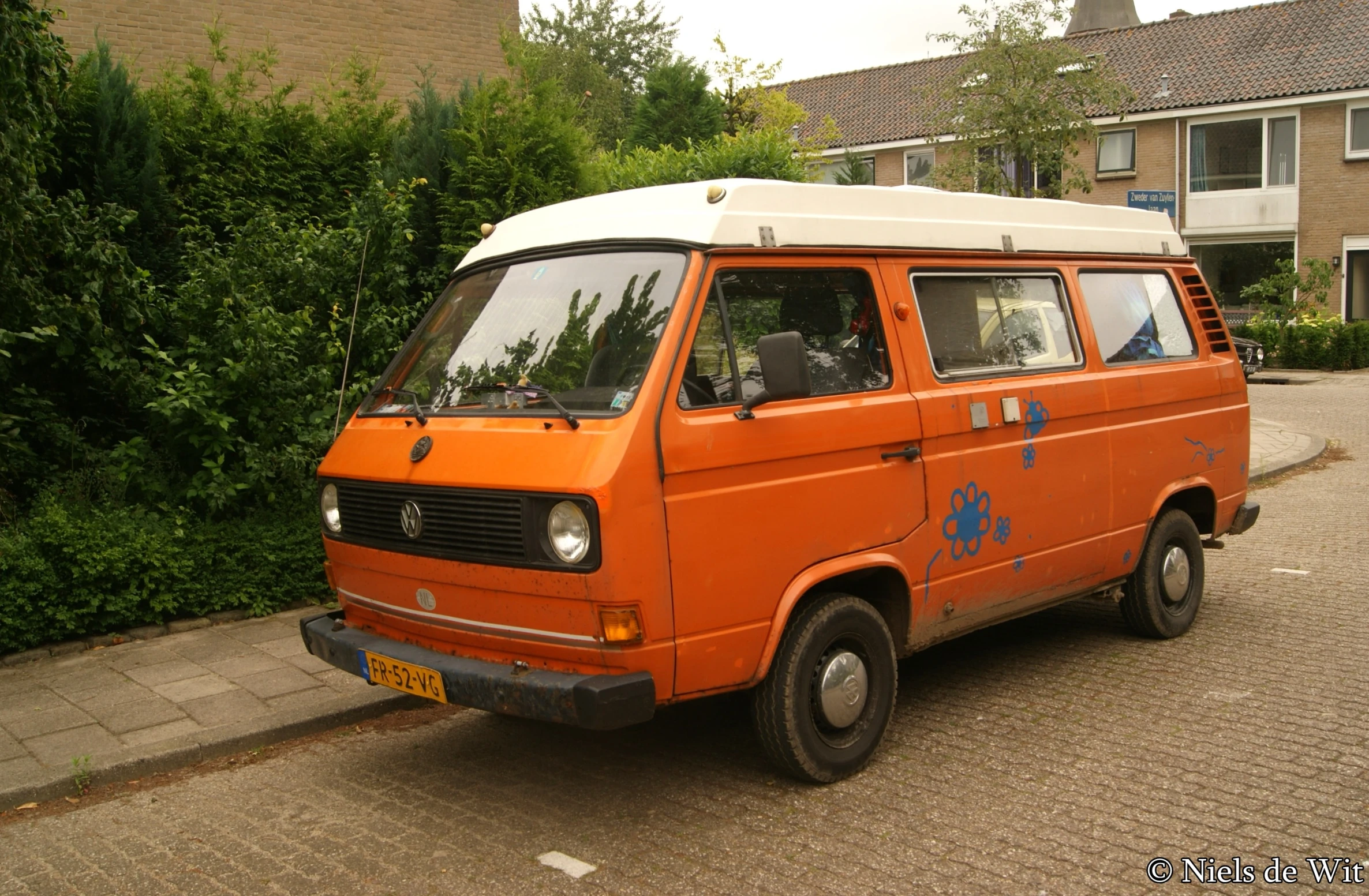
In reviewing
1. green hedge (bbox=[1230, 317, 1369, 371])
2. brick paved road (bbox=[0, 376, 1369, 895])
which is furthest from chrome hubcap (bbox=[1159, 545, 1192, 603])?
green hedge (bbox=[1230, 317, 1369, 371])

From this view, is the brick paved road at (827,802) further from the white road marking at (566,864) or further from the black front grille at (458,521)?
the black front grille at (458,521)

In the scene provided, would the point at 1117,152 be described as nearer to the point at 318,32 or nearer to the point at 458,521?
the point at 318,32

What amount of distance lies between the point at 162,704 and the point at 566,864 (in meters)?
2.75

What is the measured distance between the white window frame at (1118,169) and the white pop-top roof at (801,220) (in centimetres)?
3211

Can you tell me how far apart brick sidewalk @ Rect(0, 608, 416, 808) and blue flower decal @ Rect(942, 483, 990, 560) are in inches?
112

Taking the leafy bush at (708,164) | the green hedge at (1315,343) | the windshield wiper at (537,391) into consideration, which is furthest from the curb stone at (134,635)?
the green hedge at (1315,343)

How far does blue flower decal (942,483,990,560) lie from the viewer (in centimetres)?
528

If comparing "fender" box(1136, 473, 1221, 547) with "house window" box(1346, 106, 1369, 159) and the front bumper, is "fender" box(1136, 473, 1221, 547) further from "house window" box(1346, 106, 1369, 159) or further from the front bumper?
"house window" box(1346, 106, 1369, 159)

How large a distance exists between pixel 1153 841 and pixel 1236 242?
116ft

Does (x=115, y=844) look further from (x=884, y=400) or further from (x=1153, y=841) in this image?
(x=1153, y=841)

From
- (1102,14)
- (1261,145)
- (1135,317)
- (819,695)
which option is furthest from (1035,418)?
(1102,14)

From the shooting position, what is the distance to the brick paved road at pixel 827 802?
13.3 feet

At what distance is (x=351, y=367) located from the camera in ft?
27.2

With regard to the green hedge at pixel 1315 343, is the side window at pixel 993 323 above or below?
above
